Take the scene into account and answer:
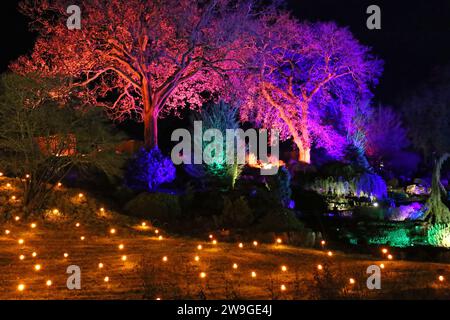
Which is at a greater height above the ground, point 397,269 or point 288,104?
point 288,104

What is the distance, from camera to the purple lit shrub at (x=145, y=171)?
1666 cm

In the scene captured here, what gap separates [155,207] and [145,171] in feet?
10.4

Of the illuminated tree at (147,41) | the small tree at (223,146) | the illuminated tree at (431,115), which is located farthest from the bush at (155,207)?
the illuminated tree at (431,115)

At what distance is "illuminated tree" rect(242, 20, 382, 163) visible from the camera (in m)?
23.4

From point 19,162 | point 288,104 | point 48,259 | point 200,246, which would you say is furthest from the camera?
point 288,104

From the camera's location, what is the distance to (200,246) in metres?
9.94

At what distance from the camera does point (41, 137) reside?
41.1 feet

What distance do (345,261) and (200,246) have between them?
2765 millimetres

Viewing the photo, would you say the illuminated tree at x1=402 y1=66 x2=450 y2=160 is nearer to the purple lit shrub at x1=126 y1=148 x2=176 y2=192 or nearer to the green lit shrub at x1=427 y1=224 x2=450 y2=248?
the green lit shrub at x1=427 y1=224 x2=450 y2=248

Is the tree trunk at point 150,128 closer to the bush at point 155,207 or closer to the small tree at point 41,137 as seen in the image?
the bush at point 155,207

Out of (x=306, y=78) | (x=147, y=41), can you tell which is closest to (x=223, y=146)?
(x=147, y=41)

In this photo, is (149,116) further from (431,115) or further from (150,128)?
(431,115)
